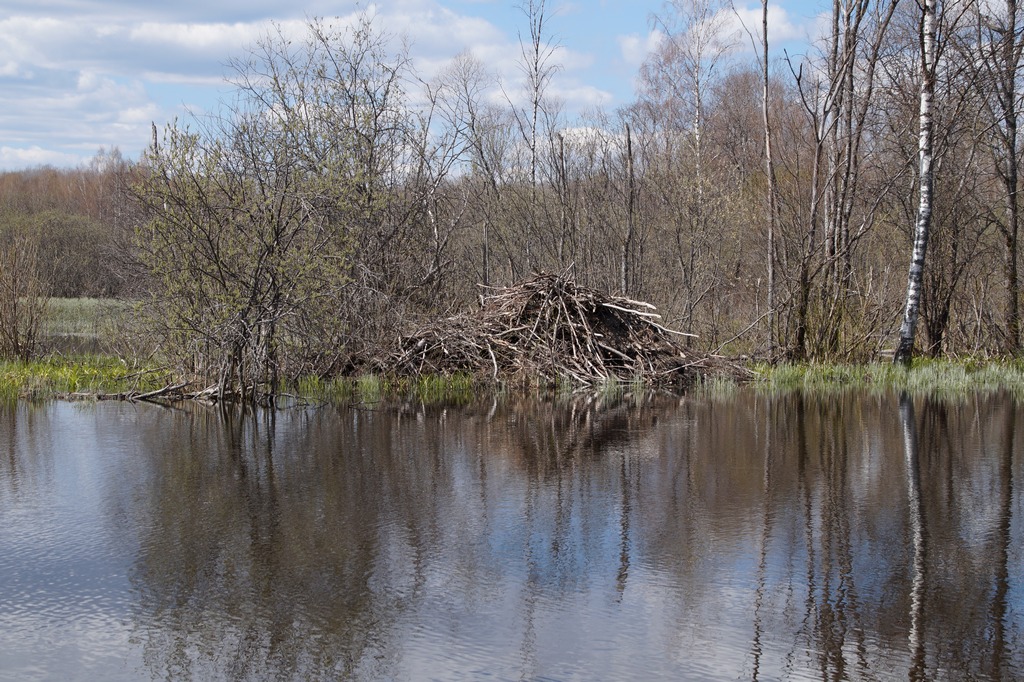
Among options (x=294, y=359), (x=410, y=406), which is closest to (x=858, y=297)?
(x=410, y=406)

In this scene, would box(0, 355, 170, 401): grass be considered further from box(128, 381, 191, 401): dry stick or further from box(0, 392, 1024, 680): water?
box(0, 392, 1024, 680): water

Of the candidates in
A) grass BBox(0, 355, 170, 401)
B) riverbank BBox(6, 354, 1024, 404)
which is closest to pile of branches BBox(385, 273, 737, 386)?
riverbank BBox(6, 354, 1024, 404)

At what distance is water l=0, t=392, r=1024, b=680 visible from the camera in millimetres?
4582

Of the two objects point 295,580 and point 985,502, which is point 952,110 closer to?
point 985,502

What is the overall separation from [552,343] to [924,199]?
744 cm

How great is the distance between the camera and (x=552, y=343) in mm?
16797

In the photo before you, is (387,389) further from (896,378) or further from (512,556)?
(512,556)

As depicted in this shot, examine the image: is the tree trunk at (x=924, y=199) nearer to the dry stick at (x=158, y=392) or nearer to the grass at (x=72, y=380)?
the dry stick at (x=158, y=392)

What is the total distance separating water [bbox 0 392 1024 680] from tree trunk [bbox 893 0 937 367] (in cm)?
683

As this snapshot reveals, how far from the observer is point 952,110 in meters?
20.2

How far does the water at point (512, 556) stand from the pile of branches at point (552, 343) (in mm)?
5375

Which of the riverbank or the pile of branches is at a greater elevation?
the pile of branches

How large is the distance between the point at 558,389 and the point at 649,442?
5480 mm

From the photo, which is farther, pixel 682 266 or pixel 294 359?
pixel 682 266
